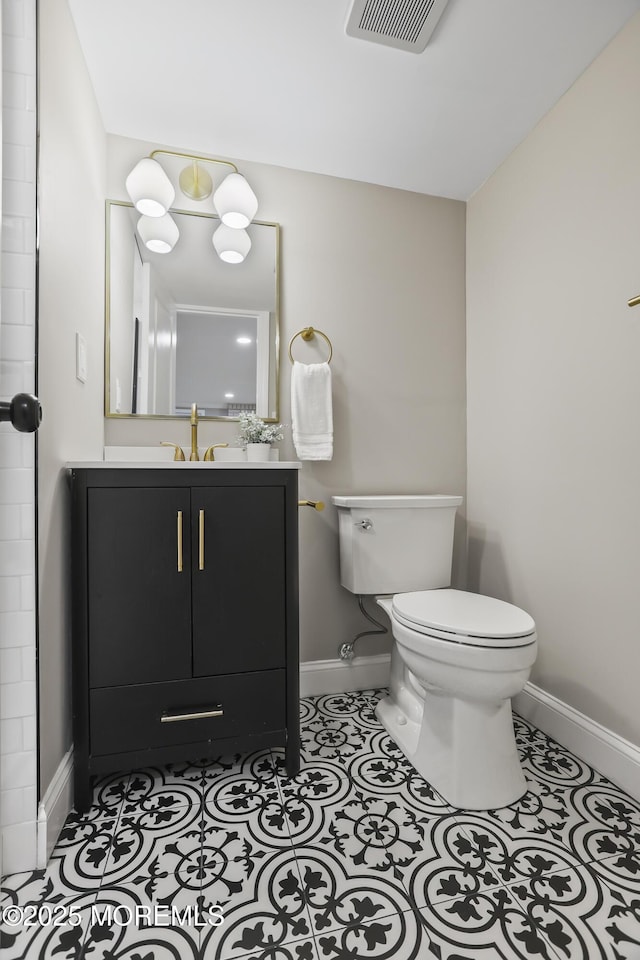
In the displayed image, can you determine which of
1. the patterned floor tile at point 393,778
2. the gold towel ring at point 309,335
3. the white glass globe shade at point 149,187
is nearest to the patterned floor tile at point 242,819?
the patterned floor tile at point 393,778

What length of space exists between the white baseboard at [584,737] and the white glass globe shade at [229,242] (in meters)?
1.98

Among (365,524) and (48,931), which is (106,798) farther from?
(365,524)

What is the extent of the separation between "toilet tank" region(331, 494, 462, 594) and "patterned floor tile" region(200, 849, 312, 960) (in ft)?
3.05

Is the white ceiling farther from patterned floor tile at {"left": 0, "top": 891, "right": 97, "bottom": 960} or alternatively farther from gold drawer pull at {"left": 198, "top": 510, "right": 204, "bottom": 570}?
patterned floor tile at {"left": 0, "top": 891, "right": 97, "bottom": 960}

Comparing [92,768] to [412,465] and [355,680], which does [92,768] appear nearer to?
[355,680]

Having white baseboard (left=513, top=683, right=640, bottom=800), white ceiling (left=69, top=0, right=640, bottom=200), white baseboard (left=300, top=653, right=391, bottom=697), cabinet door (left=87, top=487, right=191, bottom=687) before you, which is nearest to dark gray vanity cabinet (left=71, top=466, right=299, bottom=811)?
cabinet door (left=87, top=487, right=191, bottom=687)

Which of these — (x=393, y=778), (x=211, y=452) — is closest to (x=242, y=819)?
(x=393, y=778)

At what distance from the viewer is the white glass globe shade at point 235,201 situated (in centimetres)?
189

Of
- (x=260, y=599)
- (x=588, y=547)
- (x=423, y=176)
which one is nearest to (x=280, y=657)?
(x=260, y=599)

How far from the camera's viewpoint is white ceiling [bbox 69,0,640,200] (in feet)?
4.74

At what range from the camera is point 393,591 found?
6.36 ft

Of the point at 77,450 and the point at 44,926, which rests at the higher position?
the point at 77,450

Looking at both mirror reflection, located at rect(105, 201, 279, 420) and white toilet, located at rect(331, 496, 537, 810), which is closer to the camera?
white toilet, located at rect(331, 496, 537, 810)

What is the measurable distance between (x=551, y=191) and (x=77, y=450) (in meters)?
1.81
